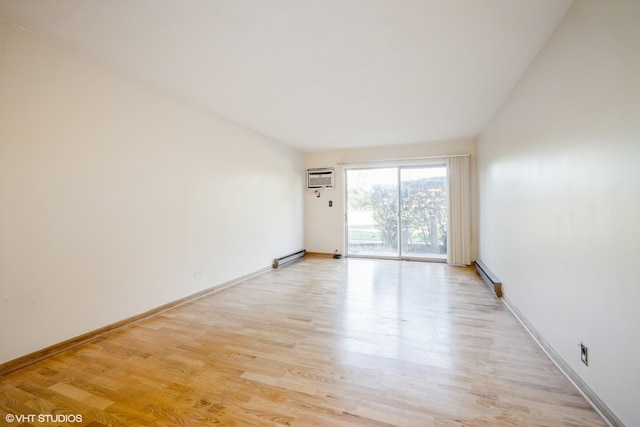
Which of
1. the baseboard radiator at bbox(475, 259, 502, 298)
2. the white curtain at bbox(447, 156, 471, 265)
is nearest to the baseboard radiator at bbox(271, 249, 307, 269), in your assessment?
the white curtain at bbox(447, 156, 471, 265)

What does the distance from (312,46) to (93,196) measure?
235 centimetres

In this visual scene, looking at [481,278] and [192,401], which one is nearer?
[192,401]

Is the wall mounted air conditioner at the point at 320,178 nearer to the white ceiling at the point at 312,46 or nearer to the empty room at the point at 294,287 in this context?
the empty room at the point at 294,287

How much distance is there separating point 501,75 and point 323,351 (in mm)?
3196

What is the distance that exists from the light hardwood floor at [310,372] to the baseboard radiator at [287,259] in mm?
1974

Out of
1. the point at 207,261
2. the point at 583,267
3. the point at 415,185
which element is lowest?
the point at 207,261

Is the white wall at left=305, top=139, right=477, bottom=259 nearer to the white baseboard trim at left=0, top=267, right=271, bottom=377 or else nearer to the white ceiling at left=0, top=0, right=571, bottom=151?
the white ceiling at left=0, top=0, right=571, bottom=151

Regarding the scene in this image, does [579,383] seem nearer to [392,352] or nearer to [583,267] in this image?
[583,267]

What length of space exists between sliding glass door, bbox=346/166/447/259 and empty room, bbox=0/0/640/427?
6.03 feet

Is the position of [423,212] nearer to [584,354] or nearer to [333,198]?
[333,198]

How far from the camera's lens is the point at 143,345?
2238mm

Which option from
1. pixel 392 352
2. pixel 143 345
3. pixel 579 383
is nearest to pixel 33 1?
pixel 143 345

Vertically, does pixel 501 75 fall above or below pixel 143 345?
above

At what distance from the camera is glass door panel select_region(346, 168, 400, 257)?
5.96 metres
